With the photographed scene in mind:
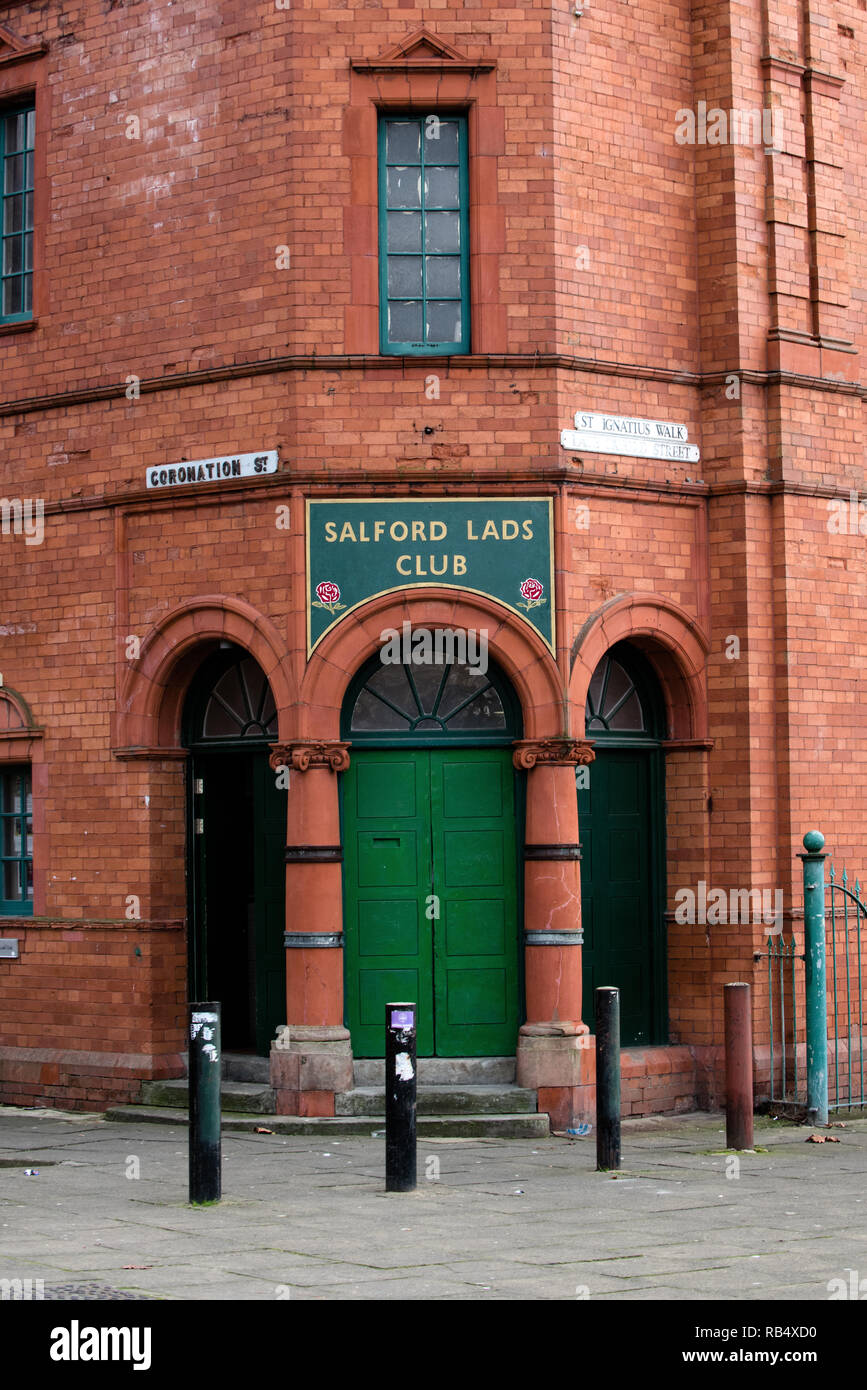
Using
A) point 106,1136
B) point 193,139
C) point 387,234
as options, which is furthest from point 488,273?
point 106,1136

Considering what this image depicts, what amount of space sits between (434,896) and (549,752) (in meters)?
1.36

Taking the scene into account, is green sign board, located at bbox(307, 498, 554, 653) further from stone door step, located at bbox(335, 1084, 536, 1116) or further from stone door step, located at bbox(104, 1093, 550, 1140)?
stone door step, located at bbox(104, 1093, 550, 1140)

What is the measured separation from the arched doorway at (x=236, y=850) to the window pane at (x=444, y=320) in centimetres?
287

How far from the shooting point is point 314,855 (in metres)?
13.4

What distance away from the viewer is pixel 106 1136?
524 inches

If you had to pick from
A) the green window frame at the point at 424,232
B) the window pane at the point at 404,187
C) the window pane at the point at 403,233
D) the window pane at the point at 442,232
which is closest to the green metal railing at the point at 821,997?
the green window frame at the point at 424,232

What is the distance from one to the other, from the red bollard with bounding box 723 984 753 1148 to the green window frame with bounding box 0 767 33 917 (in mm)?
6402

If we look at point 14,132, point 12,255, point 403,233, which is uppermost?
point 14,132

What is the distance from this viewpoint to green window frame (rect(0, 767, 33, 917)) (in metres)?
15.7

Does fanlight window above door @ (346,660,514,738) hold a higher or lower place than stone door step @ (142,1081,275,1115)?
higher

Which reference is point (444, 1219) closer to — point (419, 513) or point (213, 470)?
point (419, 513)

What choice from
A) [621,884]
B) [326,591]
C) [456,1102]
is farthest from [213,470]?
[456,1102]

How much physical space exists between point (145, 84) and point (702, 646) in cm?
626

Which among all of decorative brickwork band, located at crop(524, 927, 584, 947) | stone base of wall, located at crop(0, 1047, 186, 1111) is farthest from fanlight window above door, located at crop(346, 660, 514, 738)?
stone base of wall, located at crop(0, 1047, 186, 1111)
